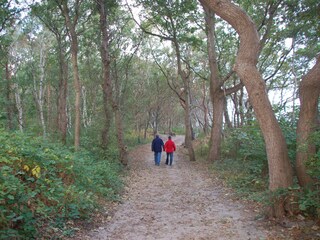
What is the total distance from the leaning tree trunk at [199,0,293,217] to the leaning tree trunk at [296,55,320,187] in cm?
31

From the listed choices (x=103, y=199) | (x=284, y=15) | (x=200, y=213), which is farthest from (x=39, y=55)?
(x=200, y=213)

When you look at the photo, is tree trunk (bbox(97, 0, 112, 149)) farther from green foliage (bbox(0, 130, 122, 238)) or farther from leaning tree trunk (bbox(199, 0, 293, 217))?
leaning tree trunk (bbox(199, 0, 293, 217))

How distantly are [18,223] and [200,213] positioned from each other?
411cm

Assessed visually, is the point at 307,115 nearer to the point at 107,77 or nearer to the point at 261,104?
the point at 261,104

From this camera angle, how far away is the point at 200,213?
6.99 metres

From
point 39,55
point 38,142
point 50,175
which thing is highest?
point 39,55

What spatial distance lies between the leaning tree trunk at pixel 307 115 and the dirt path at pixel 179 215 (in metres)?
1.54

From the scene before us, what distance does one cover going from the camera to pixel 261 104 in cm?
564

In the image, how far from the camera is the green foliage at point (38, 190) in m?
4.15

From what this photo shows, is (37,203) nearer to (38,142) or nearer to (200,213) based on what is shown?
(38,142)

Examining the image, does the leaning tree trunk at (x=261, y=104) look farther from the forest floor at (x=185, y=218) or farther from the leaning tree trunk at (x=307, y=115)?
the forest floor at (x=185, y=218)

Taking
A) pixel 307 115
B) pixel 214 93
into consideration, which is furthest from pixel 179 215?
pixel 214 93

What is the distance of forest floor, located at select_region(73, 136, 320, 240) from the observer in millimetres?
5402

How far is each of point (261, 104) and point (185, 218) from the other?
117 inches
